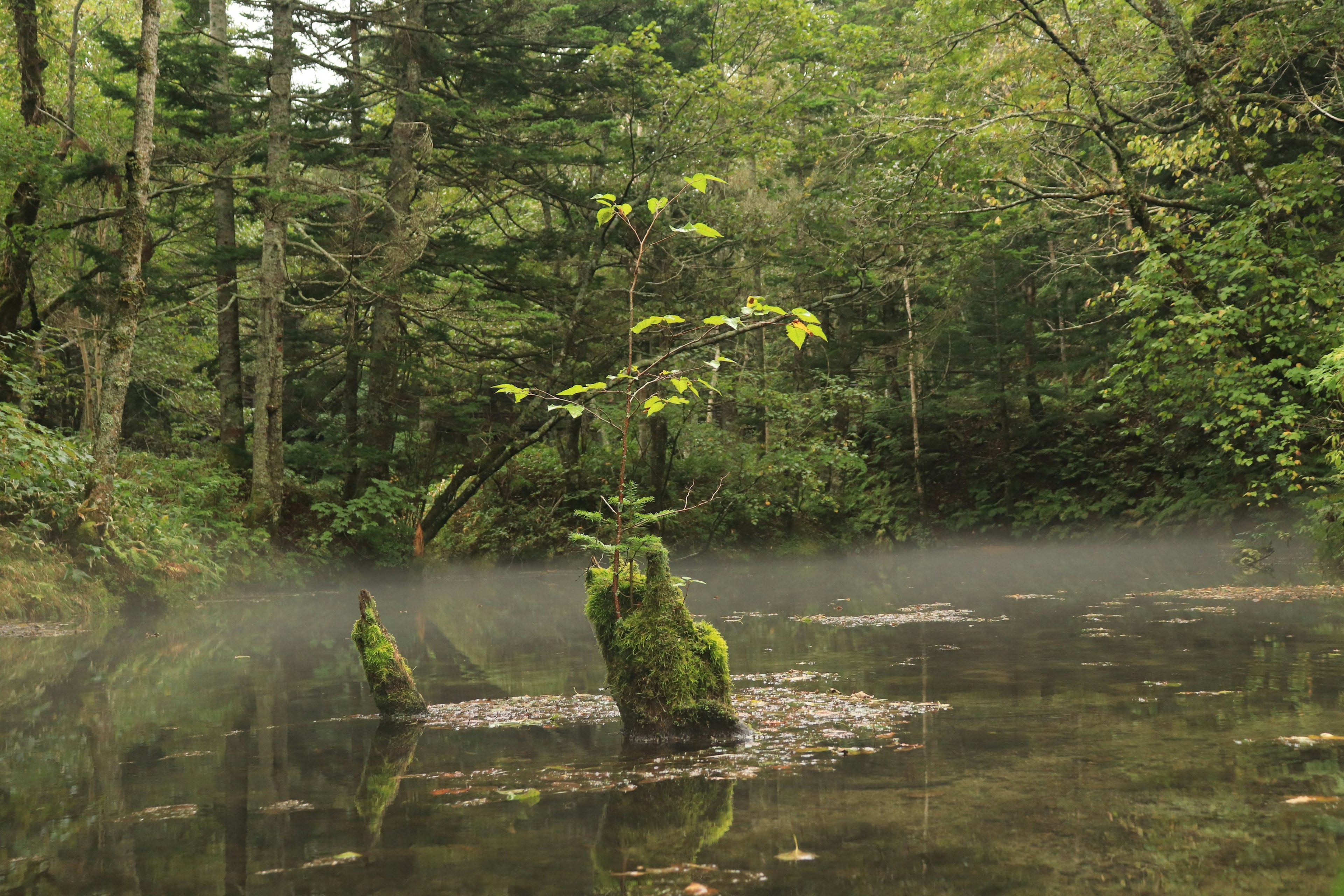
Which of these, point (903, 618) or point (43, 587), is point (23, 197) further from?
point (903, 618)

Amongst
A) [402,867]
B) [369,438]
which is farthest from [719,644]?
[369,438]

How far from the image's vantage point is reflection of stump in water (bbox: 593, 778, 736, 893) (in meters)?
3.44

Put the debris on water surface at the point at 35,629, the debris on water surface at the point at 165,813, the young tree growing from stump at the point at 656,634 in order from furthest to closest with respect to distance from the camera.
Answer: the debris on water surface at the point at 35,629 < the young tree growing from stump at the point at 656,634 < the debris on water surface at the point at 165,813

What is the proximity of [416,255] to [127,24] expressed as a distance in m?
23.8

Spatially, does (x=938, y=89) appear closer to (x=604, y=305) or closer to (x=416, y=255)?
(x=604, y=305)

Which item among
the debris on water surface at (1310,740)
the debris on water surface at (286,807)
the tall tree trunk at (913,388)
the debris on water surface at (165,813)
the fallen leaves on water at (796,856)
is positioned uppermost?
the tall tree trunk at (913,388)

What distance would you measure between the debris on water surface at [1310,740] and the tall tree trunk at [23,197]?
53.1 ft

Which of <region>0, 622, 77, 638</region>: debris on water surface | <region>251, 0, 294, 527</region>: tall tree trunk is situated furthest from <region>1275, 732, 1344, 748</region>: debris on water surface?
<region>251, 0, 294, 527</region>: tall tree trunk

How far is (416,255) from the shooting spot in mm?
16281

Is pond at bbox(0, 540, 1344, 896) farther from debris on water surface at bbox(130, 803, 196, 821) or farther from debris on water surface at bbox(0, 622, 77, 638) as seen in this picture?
debris on water surface at bbox(0, 622, 77, 638)

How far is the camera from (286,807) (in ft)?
14.2

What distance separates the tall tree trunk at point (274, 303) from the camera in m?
17.2

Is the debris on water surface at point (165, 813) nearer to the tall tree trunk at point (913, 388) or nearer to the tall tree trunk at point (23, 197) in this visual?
the tall tree trunk at point (23, 197)

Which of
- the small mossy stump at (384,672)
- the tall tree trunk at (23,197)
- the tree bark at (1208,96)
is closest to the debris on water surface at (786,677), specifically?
the small mossy stump at (384,672)
